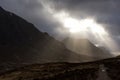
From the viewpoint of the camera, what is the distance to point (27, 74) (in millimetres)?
113875

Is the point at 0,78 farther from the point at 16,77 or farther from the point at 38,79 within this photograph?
the point at 38,79

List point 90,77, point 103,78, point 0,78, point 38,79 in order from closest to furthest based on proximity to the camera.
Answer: point 103,78 → point 90,77 → point 38,79 → point 0,78

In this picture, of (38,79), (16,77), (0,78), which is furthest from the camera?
(0,78)

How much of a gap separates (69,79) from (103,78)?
1317 centimetres

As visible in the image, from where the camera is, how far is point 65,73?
104250 mm

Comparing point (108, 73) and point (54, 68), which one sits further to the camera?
point (54, 68)

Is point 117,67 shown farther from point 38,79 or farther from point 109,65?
point 38,79

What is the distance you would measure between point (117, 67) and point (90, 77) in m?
20.3

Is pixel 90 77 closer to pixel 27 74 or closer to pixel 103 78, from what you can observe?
pixel 103 78

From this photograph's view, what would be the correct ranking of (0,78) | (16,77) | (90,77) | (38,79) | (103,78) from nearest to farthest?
(103,78), (90,77), (38,79), (16,77), (0,78)

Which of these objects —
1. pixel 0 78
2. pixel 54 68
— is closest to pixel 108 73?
pixel 54 68

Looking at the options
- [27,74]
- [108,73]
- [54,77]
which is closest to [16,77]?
[27,74]

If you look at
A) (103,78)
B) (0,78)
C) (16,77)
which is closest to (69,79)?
(103,78)

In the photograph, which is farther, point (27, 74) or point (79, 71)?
point (27, 74)
